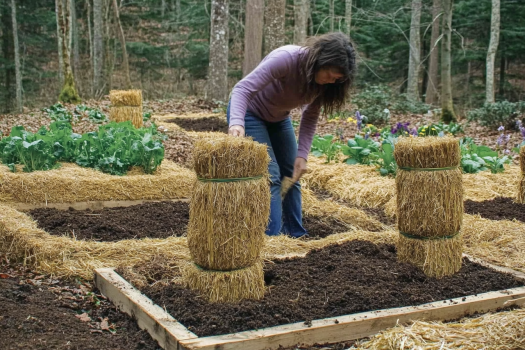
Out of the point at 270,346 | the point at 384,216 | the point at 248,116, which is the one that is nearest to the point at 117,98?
the point at 384,216

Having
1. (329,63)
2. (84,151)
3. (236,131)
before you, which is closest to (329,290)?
(236,131)

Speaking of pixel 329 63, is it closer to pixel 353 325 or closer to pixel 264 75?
pixel 264 75

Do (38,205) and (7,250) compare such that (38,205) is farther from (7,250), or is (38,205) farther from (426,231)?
(426,231)

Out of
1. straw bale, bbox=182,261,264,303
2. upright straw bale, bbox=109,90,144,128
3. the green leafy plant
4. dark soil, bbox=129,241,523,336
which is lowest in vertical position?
dark soil, bbox=129,241,523,336

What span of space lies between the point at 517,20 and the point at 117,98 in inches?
600

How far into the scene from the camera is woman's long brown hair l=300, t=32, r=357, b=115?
3.49 metres

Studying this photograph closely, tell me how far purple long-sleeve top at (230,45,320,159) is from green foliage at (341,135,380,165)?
156 inches

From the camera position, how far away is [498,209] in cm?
601

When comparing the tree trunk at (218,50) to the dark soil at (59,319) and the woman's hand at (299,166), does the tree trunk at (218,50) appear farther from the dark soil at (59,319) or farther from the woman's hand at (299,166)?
the dark soil at (59,319)

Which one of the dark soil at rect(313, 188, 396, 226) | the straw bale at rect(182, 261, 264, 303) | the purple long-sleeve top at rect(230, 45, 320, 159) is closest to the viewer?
the straw bale at rect(182, 261, 264, 303)

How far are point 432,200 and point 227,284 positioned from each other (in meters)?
1.46

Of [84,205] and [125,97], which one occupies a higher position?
[125,97]

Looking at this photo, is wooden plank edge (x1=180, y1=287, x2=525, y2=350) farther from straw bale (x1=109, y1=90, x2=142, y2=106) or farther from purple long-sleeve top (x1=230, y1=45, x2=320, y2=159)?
straw bale (x1=109, y1=90, x2=142, y2=106)

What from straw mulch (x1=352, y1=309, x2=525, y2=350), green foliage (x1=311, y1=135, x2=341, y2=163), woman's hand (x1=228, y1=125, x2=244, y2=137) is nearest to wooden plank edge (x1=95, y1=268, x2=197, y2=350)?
straw mulch (x1=352, y1=309, x2=525, y2=350)
